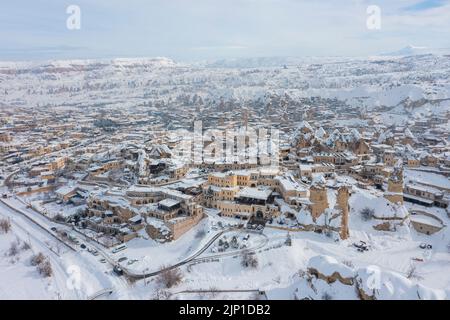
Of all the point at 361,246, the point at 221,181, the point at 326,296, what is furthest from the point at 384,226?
the point at 221,181

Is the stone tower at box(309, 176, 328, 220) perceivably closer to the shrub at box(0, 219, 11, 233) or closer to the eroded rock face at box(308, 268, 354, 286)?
the eroded rock face at box(308, 268, 354, 286)

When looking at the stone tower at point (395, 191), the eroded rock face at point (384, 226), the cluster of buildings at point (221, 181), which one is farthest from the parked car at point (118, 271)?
the stone tower at point (395, 191)

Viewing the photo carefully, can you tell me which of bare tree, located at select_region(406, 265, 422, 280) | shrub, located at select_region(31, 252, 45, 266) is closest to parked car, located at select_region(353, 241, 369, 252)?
bare tree, located at select_region(406, 265, 422, 280)

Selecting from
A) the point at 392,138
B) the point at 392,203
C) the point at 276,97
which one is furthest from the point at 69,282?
the point at 276,97

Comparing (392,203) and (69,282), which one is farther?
(392,203)

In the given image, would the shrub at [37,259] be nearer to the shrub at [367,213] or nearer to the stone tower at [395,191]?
the shrub at [367,213]
